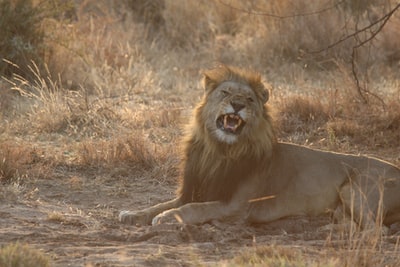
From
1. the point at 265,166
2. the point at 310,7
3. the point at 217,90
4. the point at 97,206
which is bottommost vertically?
the point at 97,206

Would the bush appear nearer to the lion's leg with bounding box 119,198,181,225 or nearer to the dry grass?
the lion's leg with bounding box 119,198,181,225

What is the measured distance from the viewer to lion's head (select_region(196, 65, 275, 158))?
7.40 m

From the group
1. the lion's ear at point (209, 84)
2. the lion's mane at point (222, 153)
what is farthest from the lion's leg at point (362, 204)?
the lion's ear at point (209, 84)

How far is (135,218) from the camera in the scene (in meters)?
7.56

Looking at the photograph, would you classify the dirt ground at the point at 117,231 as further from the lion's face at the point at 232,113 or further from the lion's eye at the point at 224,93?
the lion's eye at the point at 224,93

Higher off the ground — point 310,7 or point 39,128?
point 310,7

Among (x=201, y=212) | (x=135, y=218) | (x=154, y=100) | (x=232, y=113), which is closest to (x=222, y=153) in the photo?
(x=232, y=113)

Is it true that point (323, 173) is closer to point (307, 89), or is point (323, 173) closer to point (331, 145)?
point (331, 145)

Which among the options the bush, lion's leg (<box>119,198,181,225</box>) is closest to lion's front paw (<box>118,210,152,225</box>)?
lion's leg (<box>119,198,181,225</box>)

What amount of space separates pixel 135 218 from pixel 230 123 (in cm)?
100

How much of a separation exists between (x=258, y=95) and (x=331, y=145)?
114 inches

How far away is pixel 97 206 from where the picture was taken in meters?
8.30

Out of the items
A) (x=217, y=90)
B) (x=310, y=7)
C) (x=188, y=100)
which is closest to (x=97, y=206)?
(x=217, y=90)

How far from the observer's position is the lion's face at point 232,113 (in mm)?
7371
